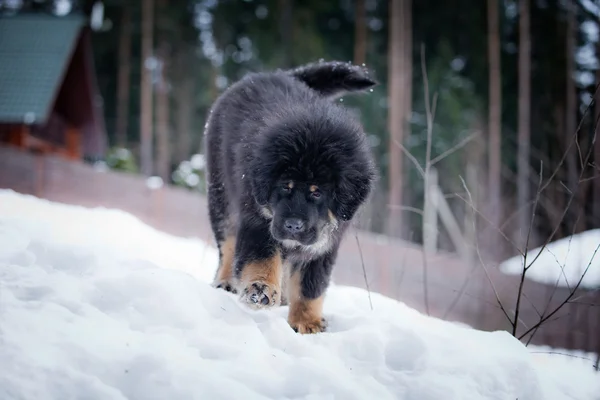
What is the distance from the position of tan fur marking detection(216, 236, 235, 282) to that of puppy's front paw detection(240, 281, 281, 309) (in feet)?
3.08

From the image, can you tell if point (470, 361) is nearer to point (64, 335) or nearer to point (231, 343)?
point (231, 343)

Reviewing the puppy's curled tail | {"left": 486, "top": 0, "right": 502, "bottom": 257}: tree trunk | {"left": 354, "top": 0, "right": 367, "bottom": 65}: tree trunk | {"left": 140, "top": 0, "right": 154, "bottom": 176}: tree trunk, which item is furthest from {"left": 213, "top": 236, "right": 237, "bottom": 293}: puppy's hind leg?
{"left": 354, "top": 0, "right": 367, "bottom": 65}: tree trunk

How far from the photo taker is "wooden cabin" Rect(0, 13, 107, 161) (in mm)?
7864

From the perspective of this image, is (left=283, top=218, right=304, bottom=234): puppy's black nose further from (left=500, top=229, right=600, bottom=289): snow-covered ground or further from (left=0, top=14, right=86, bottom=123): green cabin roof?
(left=0, top=14, right=86, bottom=123): green cabin roof

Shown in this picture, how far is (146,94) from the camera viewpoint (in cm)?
1628

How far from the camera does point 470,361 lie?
2.64 meters

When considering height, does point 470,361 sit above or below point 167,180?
above

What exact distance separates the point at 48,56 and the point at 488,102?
14213mm

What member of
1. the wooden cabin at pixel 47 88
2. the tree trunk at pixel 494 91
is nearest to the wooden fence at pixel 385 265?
the wooden cabin at pixel 47 88

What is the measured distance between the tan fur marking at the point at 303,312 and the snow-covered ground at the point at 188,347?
17 centimetres

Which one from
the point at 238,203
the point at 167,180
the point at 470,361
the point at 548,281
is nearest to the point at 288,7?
the point at 167,180

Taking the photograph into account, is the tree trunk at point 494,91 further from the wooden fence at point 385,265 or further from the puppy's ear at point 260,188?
the puppy's ear at point 260,188

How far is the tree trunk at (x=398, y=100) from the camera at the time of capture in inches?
488

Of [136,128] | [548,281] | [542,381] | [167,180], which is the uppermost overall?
[542,381]
